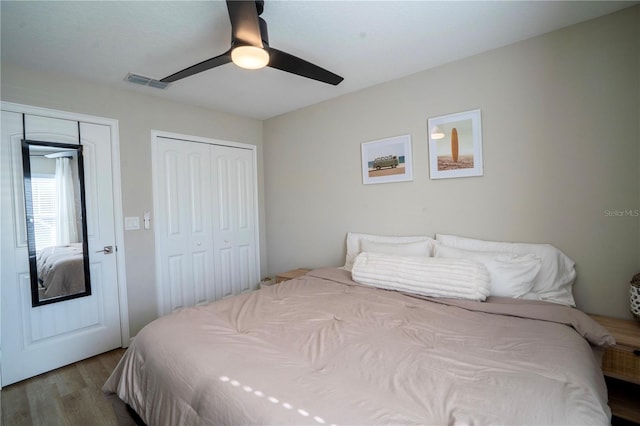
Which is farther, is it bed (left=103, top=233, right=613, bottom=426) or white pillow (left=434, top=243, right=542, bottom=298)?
white pillow (left=434, top=243, right=542, bottom=298)

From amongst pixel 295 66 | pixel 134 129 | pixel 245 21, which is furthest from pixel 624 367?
pixel 134 129

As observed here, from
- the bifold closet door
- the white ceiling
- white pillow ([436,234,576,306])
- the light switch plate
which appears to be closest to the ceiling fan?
the white ceiling

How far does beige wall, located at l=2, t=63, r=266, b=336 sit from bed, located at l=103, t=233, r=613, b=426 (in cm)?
143

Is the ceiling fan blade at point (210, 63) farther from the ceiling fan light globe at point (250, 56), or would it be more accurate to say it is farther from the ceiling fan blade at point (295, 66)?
the ceiling fan blade at point (295, 66)

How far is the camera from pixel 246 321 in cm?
174

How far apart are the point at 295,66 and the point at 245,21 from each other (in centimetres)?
47

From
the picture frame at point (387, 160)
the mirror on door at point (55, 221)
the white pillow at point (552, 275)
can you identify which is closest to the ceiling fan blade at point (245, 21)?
the picture frame at point (387, 160)

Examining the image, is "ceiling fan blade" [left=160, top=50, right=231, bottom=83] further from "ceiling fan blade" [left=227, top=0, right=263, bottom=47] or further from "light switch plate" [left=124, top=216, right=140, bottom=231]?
"light switch plate" [left=124, top=216, right=140, bottom=231]

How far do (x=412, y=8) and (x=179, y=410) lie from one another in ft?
7.73

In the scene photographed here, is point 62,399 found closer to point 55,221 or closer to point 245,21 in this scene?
point 55,221

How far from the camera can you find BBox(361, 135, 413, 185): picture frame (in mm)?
2754

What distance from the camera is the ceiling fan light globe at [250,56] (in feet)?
4.92

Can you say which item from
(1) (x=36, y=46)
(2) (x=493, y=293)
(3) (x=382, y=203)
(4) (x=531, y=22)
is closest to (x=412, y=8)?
(4) (x=531, y=22)

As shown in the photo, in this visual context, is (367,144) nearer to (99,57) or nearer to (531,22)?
(531,22)
